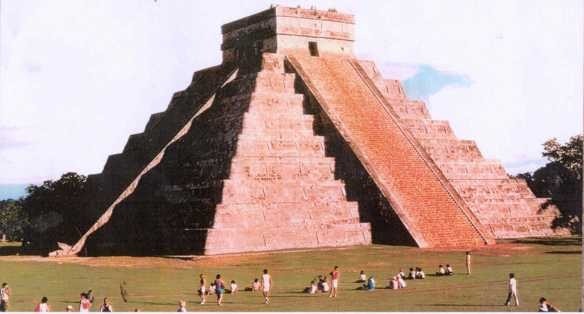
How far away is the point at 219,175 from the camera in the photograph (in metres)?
43.6

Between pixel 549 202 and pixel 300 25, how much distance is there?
19.1 metres

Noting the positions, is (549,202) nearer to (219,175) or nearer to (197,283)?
(219,175)

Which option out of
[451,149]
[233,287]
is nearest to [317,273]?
[233,287]

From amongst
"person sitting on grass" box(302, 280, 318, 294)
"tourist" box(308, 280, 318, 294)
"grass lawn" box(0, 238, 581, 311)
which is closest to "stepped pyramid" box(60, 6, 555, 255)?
"grass lawn" box(0, 238, 581, 311)

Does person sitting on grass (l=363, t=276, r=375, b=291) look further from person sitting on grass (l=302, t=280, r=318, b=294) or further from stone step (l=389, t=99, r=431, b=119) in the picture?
stone step (l=389, t=99, r=431, b=119)

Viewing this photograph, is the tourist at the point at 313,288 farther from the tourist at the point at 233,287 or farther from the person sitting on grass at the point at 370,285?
the tourist at the point at 233,287

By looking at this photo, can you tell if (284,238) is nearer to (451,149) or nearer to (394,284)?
(394,284)

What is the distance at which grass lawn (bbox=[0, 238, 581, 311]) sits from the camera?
24.9 metres

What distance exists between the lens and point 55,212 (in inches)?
2360

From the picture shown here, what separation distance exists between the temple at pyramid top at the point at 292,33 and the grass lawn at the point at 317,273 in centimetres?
1741

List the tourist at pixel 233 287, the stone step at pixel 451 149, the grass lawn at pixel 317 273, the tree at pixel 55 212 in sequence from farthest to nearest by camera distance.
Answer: the tree at pixel 55 212
the stone step at pixel 451 149
the tourist at pixel 233 287
the grass lawn at pixel 317 273

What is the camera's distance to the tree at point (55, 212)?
A: 54531 mm

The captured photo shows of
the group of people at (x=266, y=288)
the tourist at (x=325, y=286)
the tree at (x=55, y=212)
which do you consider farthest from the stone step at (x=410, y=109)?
the tourist at (x=325, y=286)

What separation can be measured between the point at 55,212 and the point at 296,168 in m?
22.5
